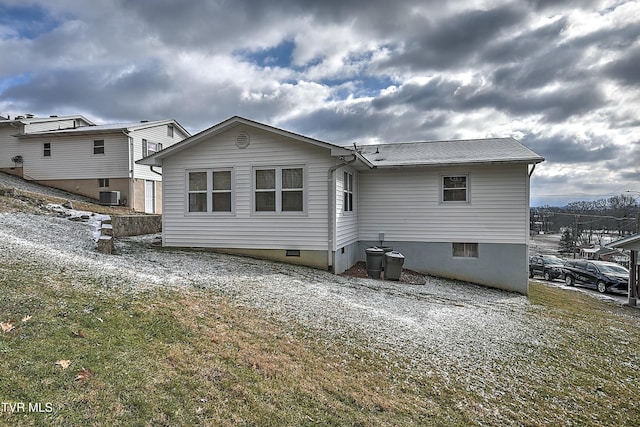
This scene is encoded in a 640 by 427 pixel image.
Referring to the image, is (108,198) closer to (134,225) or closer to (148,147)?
(148,147)

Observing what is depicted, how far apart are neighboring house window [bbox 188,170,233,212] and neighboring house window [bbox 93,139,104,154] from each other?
13.4 m

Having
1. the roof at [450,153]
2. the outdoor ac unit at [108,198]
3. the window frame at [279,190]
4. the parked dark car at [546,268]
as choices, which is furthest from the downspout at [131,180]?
the parked dark car at [546,268]

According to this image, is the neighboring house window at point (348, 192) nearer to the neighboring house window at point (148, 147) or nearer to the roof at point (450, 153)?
the roof at point (450, 153)

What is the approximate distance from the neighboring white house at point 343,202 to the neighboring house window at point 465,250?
35 mm

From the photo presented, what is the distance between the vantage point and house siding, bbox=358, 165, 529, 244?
38.7 feet

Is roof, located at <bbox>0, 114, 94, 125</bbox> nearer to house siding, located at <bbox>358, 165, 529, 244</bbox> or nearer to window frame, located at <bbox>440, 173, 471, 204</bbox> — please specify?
house siding, located at <bbox>358, 165, 529, 244</bbox>

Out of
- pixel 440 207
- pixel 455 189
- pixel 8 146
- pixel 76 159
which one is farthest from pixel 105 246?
pixel 8 146

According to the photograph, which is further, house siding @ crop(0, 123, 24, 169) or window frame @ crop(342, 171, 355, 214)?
house siding @ crop(0, 123, 24, 169)

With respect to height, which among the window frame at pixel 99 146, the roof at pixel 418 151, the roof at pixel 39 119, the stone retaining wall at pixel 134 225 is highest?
the roof at pixel 39 119

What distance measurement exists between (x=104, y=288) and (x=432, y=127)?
2191cm

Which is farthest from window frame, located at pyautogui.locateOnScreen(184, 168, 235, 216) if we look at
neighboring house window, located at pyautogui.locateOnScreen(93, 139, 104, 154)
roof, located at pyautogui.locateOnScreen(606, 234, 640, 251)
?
roof, located at pyautogui.locateOnScreen(606, 234, 640, 251)

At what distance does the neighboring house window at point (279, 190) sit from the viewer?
1063 centimetres

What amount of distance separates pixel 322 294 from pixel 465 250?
22.7ft

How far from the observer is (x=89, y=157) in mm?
21406
